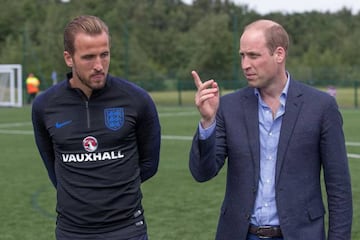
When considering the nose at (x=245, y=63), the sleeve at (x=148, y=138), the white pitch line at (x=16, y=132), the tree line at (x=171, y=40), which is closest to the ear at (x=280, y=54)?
the nose at (x=245, y=63)

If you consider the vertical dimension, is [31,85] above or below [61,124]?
below

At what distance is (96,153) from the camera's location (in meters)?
3.46

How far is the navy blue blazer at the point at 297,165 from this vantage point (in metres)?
3.34

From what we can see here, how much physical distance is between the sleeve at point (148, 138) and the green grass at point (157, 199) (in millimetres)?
3699

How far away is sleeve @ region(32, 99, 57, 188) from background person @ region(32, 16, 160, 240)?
0.23 feet

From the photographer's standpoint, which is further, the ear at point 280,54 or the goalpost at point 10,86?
the goalpost at point 10,86

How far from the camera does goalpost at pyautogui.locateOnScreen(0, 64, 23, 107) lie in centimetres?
3769

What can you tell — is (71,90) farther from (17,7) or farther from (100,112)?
(17,7)

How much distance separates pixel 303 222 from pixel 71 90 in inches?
50.5

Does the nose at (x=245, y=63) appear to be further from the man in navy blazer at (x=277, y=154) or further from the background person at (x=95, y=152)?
the background person at (x=95, y=152)

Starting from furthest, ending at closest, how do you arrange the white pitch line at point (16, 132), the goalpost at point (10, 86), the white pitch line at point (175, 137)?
the goalpost at point (10, 86), the white pitch line at point (16, 132), the white pitch line at point (175, 137)

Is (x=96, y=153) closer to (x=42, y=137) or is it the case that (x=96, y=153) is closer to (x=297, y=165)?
(x=42, y=137)

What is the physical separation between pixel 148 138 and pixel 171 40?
221 feet

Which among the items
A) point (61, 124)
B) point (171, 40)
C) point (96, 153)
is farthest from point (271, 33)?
point (171, 40)
